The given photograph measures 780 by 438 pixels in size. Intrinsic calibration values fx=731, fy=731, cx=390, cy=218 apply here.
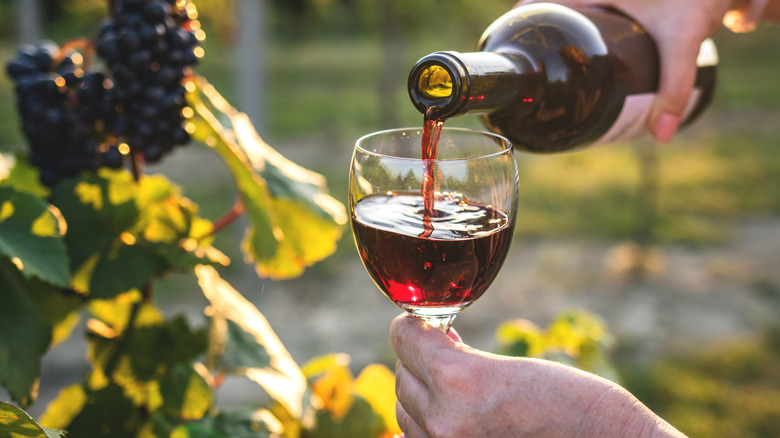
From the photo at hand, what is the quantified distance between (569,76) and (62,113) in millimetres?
815

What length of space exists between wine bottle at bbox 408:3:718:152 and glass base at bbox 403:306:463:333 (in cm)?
33

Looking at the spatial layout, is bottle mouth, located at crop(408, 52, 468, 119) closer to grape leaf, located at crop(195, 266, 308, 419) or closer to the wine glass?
the wine glass

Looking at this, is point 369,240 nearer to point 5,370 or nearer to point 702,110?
point 5,370

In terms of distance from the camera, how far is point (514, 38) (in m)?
1.23

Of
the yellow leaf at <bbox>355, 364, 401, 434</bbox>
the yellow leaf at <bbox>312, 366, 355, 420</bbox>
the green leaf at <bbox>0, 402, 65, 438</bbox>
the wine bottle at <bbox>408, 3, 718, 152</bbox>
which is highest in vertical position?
the wine bottle at <bbox>408, 3, 718, 152</bbox>

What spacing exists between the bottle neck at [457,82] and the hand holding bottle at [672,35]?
1.05 ft

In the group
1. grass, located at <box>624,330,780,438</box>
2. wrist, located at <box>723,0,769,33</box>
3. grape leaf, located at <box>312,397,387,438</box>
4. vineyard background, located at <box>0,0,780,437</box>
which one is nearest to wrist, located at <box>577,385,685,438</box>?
grape leaf, located at <box>312,397,387,438</box>

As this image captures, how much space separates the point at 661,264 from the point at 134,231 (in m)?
4.93

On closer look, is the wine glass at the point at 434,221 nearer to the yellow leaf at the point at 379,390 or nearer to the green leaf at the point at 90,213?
the green leaf at the point at 90,213

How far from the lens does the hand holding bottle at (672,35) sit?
1276 mm

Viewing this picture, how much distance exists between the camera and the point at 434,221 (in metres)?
0.99

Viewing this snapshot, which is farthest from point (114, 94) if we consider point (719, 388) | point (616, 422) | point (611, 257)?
point (611, 257)

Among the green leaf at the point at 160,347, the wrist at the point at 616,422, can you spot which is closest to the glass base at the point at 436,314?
the wrist at the point at 616,422

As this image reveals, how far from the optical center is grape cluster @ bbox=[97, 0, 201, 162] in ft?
3.37
